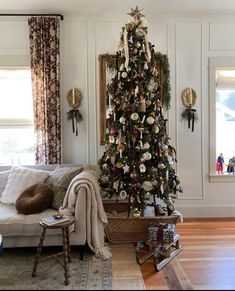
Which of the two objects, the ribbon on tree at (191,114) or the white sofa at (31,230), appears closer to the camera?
the white sofa at (31,230)

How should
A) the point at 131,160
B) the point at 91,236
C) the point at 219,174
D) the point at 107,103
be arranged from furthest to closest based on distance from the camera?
the point at 219,174, the point at 107,103, the point at 131,160, the point at 91,236

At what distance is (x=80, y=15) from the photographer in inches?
182

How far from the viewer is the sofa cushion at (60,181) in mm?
3629

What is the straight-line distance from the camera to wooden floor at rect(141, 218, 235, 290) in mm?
2852

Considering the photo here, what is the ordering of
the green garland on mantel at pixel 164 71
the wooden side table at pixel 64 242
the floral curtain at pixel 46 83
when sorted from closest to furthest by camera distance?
the wooden side table at pixel 64 242 → the floral curtain at pixel 46 83 → the green garland on mantel at pixel 164 71

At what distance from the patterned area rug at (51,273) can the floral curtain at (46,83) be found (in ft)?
4.96

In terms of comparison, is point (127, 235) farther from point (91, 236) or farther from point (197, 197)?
point (197, 197)

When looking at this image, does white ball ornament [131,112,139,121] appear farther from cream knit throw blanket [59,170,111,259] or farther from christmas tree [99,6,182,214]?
cream knit throw blanket [59,170,111,259]

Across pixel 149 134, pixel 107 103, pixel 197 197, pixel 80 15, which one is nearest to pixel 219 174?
pixel 197 197

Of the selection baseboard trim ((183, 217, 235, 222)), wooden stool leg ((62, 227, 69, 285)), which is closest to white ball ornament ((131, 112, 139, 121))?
wooden stool leg ((62, 227, 69, 285))

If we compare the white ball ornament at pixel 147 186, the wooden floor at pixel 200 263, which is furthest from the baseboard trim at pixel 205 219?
the white ball ornament at pixel 147 186

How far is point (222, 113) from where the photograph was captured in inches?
193

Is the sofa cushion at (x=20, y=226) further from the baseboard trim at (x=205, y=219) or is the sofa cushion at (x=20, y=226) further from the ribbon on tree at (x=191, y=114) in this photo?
the ribbon on tree at (x=191, y=114)

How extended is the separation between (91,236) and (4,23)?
10.5ft
